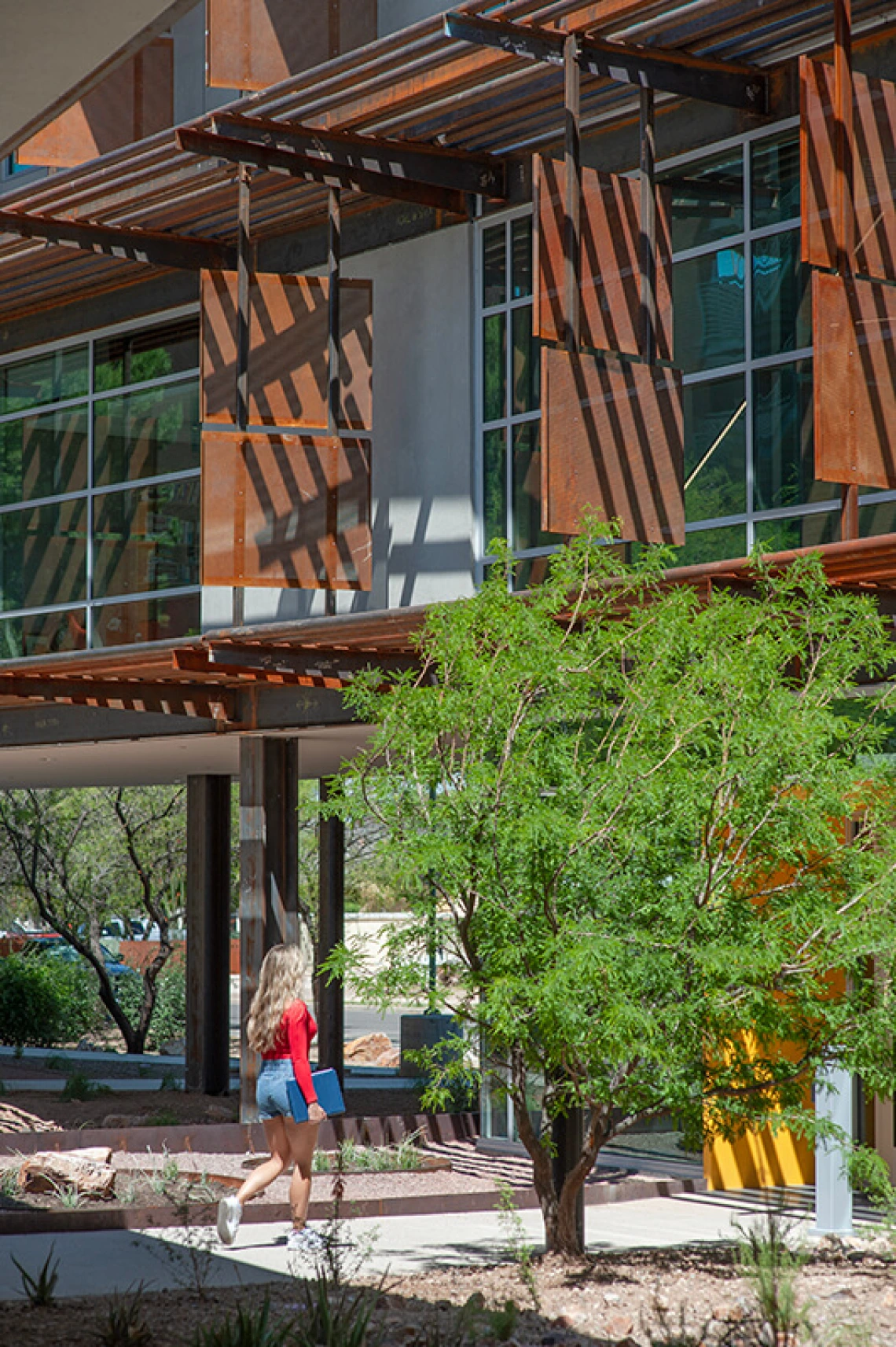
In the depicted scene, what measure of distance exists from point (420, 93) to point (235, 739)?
682 cm

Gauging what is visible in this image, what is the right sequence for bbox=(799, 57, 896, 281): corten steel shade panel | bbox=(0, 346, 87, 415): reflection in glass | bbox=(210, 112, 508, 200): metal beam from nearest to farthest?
bbox=(799, 57, 896, 281): corten steel shade panel, bbox=(210, 112, 508, 200): metal beam, bbox=(0, 346, 87, 415): reflection in glass

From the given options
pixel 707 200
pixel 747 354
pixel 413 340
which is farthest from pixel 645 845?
pixel 413 340

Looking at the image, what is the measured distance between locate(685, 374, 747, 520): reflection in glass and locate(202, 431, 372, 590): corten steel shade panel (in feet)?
9.70

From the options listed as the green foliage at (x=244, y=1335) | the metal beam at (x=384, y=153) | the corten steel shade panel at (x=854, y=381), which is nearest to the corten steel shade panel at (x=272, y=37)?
the metal beam at (x=384, y=153)

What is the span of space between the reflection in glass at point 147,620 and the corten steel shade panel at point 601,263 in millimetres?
6522

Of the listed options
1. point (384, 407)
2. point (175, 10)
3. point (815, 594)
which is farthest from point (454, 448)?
point (175, 10)

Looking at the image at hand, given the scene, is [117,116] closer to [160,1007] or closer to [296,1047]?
[296,1047]

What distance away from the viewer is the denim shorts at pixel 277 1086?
10.4 meters

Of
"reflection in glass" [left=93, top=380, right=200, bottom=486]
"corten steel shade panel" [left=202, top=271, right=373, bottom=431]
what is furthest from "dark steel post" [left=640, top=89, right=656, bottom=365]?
"reflection in glass" [left=93, top=380, right=200, bottom=486]

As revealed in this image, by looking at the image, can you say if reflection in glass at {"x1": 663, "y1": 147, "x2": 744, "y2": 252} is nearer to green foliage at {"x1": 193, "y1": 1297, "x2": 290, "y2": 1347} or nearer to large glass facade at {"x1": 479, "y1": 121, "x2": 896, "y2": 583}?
large glass facade at {"x1": 479, "y1": 121, "x2": 896, "y2": 583}

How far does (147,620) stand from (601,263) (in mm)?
7462

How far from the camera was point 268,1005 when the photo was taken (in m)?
10.6

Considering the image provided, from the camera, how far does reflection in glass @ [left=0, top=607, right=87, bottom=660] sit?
1930 centimetres

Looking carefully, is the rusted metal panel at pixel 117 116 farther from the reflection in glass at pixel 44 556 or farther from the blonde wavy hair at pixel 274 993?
the blonde wavy hair at pixel 274 993
